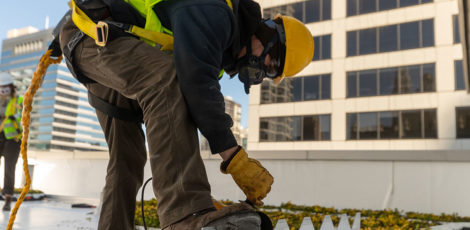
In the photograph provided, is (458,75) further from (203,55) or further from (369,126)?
(203,55)

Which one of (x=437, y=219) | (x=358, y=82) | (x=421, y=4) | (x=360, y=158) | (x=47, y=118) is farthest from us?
(x=47, y=118)

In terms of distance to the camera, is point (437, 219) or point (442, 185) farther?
point (442, 185)

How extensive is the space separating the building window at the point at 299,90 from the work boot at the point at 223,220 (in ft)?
81.6

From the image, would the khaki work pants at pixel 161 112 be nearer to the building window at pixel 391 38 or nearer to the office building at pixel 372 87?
the office building at pixel 372 87

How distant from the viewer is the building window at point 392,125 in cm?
2205

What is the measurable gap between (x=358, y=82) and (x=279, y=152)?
63.4 feet

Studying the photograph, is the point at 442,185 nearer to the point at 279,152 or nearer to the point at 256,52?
the point at 279,152

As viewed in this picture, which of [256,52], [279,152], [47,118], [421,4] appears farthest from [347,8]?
[47,118]

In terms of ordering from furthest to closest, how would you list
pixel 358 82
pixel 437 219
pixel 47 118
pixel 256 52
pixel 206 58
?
pixel 47 118 → pixel 358 82 → pixel 437 219 → pixel 256 52 → pixel 206 58

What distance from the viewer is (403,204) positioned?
19.9 feet

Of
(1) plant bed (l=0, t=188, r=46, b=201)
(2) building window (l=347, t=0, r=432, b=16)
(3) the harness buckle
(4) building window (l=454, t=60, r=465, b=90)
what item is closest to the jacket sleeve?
(3) the harness buckle

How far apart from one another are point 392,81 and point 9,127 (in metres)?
22.2

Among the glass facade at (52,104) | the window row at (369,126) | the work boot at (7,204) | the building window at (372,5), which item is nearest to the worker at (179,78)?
the work boot at (7,204)

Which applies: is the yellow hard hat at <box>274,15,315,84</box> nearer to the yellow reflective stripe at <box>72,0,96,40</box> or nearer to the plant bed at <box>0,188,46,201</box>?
the yellow reflective stripe at <box>72,0,96,40</box>
